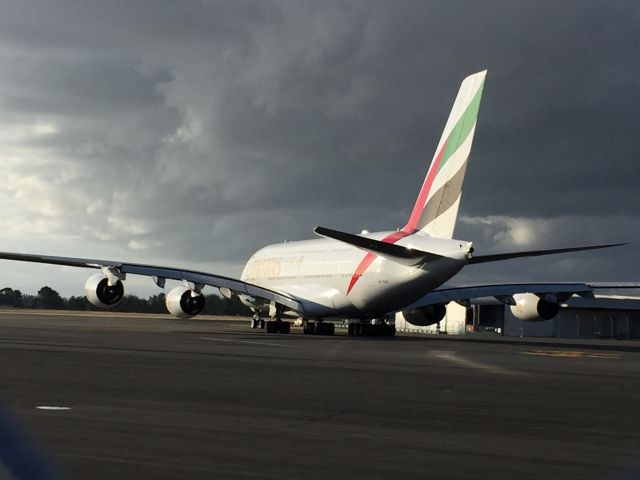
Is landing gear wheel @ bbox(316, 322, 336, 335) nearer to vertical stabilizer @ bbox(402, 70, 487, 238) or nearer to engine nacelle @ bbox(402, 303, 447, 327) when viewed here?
engine nacelle @ bbox(402, 303, 447, 327)

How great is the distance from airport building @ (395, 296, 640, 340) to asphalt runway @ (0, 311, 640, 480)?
5441 cm

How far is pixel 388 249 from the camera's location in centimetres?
3553

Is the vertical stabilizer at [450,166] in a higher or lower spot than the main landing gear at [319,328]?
higher

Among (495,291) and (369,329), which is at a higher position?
(495,291)

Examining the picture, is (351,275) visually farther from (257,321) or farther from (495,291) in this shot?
(257,321)

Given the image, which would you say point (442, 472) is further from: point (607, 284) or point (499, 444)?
point (607, 284)

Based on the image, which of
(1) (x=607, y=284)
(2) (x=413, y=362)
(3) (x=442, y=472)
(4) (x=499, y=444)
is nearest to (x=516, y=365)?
(2) (x=413, y=362)

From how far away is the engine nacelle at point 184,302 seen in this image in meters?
43.1

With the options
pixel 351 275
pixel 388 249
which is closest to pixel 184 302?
pixel 351 275

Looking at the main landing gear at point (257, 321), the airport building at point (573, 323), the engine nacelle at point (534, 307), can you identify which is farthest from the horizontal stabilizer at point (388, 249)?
the airport building at point (573, 323)

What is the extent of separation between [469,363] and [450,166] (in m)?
15.5

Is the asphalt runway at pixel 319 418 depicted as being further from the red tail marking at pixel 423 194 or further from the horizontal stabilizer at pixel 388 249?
the red tail marking at pixel 423 194

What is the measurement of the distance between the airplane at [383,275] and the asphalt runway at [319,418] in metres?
13.7

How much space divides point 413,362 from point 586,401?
29.8ft
